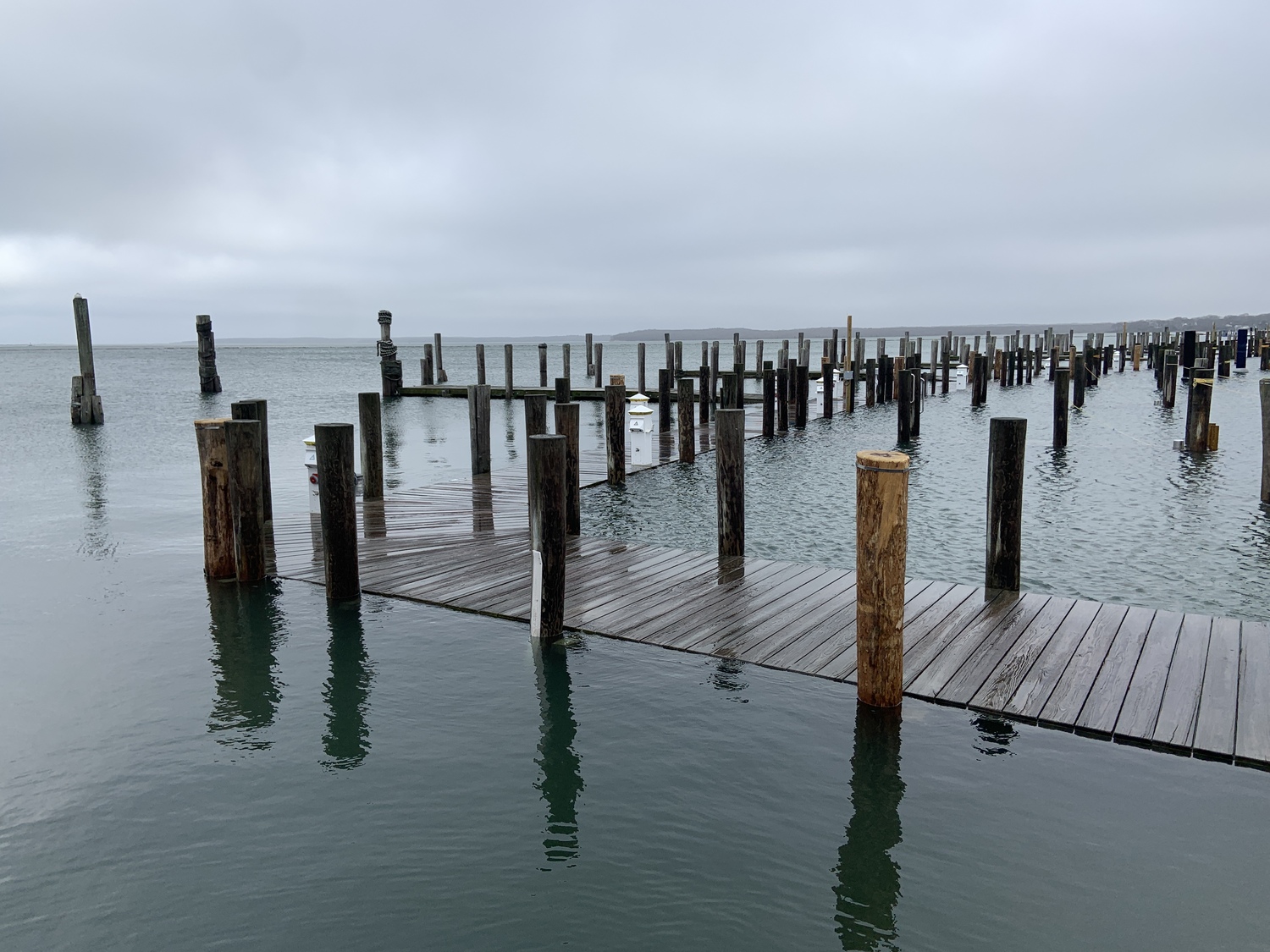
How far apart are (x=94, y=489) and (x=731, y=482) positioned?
13608 mm

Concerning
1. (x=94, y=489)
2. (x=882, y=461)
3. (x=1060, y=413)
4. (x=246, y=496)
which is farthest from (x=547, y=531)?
(x=1060, y=413)

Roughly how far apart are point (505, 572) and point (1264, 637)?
19.6 ft

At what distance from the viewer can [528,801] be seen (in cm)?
476

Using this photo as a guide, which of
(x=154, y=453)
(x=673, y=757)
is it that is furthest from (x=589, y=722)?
(x=154, y=453)

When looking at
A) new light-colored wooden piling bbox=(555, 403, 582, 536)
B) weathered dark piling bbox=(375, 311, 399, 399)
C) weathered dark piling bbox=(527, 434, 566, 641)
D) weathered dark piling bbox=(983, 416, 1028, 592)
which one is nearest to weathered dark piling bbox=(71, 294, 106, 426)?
weathered dark piling bbox=(375, 311, 399, 399)

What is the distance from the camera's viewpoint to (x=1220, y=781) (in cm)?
456

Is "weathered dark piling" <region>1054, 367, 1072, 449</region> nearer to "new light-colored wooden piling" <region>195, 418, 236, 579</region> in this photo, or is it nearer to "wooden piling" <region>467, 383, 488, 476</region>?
"wooden piling" <region>467, 383, 488, 476</region>

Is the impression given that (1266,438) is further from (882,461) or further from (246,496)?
(246,496)

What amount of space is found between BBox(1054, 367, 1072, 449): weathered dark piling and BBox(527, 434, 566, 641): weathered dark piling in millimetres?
15024

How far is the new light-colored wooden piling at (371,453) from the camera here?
1197cm

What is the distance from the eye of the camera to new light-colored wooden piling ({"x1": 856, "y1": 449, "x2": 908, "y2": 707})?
503cm

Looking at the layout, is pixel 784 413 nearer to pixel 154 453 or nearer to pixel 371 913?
pixel 154 453

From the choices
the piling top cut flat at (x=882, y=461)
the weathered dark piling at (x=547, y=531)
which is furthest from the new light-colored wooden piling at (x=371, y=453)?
the piling top cut flat at (x=882, y=461)

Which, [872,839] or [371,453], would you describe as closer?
[872,839]
